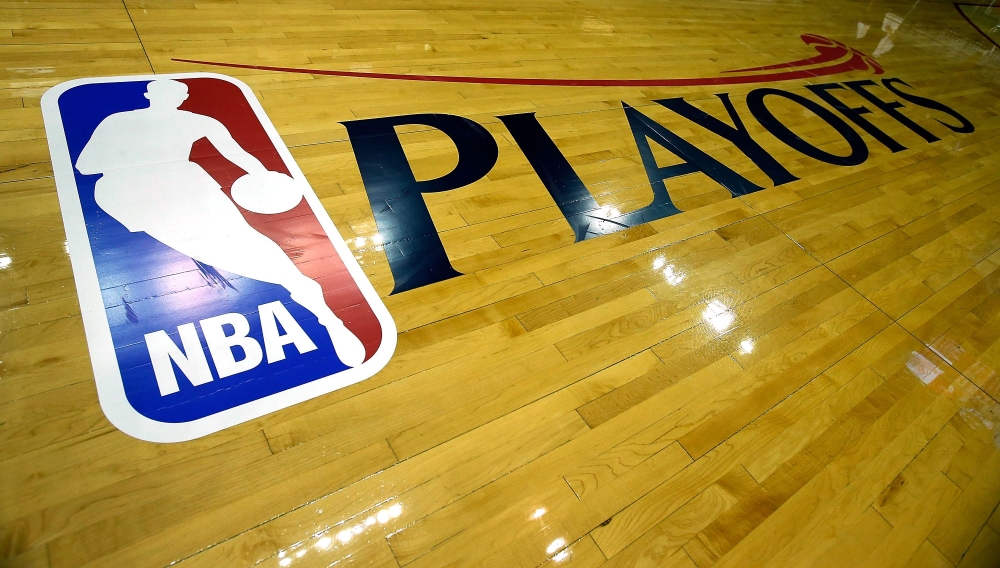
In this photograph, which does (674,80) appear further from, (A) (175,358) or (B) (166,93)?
(A) (175,358)

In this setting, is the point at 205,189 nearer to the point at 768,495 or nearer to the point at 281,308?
the point at 281,308

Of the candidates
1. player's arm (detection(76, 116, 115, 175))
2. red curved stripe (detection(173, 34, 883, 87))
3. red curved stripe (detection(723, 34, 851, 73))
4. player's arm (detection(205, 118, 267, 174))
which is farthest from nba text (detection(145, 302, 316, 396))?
red curved stripe (detection(723, 34, 851, 73))

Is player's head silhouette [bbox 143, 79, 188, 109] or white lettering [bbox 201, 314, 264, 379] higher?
player's head silhouette [bbox 143, 79, 188, 109]

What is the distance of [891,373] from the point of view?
218cm

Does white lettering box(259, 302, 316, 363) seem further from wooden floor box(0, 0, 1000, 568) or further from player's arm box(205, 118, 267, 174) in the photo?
player's arm box(205, 118, 267, 174)

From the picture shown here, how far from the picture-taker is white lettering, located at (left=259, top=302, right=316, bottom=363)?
5.49 ft

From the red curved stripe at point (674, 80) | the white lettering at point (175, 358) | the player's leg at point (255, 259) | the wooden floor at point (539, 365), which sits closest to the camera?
the wooden floor at point (539, 365)

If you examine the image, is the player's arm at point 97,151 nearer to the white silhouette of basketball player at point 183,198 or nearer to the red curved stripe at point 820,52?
the white silhouette of basketball player at point 183,198

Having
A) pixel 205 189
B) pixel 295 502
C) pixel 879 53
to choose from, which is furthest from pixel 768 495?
pixel 879 53

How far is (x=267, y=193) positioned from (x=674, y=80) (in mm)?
3048

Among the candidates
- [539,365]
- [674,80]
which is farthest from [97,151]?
[674,80]

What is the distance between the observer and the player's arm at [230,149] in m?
2.25

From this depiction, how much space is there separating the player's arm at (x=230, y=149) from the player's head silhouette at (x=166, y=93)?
0.21 m

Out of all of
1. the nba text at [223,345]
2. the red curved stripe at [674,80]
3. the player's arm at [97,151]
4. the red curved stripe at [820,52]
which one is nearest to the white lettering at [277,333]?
the nba text at [223,345]
